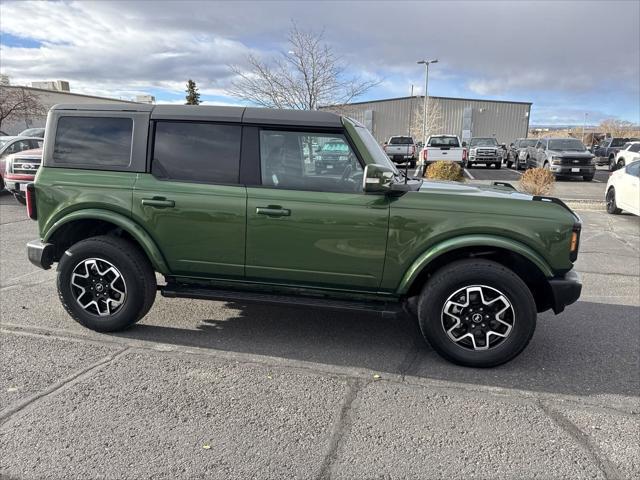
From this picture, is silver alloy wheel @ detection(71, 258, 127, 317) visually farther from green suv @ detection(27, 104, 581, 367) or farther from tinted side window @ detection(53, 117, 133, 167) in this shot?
tinted side window @ detection(53, 117, 133, 167)

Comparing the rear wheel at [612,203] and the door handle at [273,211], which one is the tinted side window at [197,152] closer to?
the door handle at [273,211]

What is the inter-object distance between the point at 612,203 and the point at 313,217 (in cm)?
1098

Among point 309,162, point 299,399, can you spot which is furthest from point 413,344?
point 309,162

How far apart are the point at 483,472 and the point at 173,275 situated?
2.79m

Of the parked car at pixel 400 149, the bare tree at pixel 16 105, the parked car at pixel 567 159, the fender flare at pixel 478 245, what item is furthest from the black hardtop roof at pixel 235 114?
the bare tree at pixel 16 105

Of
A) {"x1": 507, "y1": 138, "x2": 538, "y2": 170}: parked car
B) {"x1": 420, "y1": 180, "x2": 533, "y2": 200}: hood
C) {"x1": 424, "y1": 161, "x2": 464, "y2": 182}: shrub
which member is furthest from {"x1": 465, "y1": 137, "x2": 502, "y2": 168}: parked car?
{"x1": 420, "y1": 180, "x2": 533, "y2": 200}: hood

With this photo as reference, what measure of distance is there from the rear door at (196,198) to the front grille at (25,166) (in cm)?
867

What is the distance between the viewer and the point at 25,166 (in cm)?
1100

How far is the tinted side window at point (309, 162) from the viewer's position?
12.4 ft

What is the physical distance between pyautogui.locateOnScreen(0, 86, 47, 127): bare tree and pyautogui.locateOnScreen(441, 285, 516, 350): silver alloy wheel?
37.7 meters

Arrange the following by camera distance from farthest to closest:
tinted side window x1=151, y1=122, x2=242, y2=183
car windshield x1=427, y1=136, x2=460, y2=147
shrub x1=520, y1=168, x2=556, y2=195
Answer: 1. car windshield x1=427, y1=136, x2=460, y2=147
2. shrub x1=520, y1=168, x2=556, y2=195
3. tinted side window x1=151, y1=122, x2=242, y2=183

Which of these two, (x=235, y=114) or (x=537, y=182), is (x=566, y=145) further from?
(x=235, y=114)

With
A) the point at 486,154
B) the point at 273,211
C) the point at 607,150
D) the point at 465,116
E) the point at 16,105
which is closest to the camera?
the point at 273,211

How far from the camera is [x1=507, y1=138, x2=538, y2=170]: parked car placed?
2545 cm
